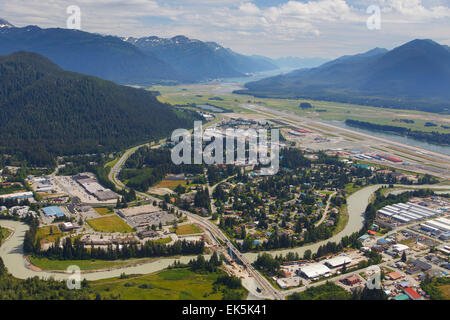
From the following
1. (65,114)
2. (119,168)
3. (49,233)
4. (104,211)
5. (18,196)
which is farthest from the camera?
(65,114)

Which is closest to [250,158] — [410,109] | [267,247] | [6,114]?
[267,247]

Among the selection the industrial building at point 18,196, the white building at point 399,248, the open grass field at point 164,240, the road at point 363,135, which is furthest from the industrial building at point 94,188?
the road at point 363,135

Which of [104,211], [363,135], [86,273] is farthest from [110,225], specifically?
[363,135]

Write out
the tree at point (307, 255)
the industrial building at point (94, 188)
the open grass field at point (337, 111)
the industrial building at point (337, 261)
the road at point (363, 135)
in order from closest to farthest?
1. the industrial building at point (337, 261)
2. the tree at point (307, 255)
3. the industrial building at point (94, 188)
4. the road at point (363, 135)
5. the open grass field at point (337, 111)

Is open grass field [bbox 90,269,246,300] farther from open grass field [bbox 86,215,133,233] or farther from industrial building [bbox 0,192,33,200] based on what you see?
industrial building [bbox 0,192,33,200]

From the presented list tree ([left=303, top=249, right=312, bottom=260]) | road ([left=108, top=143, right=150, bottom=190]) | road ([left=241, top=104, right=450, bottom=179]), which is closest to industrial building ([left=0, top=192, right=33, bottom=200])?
road ([left=108, top=143, right=150, bottom=190])

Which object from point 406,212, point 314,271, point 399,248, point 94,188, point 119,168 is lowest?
point 314,271

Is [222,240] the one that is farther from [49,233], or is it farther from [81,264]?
[49,233]

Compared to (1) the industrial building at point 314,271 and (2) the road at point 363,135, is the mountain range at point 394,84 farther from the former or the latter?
(1) the industrial building at point 314,271
